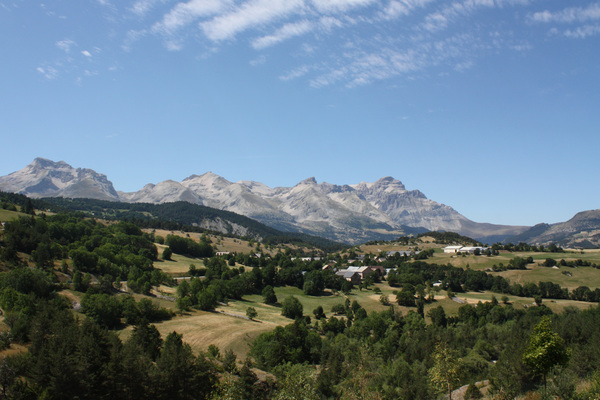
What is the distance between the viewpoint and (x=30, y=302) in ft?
201

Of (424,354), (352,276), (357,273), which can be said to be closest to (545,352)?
(424,354)

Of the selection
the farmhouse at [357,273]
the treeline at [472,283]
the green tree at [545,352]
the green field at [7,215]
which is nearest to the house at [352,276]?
the farmhouse at [357,273]

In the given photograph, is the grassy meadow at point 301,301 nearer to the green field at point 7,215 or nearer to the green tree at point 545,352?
the green tree at point 545,352

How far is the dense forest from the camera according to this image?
37.4 m

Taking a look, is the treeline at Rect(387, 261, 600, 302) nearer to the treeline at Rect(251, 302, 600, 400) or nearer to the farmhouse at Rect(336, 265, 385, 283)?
the farmhouse at Rect(336, 265, 385, 283)

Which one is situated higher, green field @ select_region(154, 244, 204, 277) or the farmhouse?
green field @ select_region(154, 244, 204, 277)

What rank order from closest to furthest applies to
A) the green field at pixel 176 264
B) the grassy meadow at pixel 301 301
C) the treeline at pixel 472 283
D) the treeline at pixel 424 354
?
the treeline at pixel 424 354, the grassy meadow at pixel 301 301, the treeline at pixel 472 283, the green field at pixel 176 264

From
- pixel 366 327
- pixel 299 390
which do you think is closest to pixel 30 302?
pixel 299 390

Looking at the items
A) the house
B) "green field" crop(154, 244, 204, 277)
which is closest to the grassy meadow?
"green field" crop(154, 244, 204, 277)

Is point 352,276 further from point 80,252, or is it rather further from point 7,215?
point 7,215

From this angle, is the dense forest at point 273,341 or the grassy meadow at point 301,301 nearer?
the dense forest at point 273,341

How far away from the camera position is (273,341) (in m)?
67.2

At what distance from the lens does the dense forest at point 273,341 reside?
3741 cm

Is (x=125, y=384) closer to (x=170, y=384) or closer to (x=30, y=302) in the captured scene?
(x=170, y=384)
